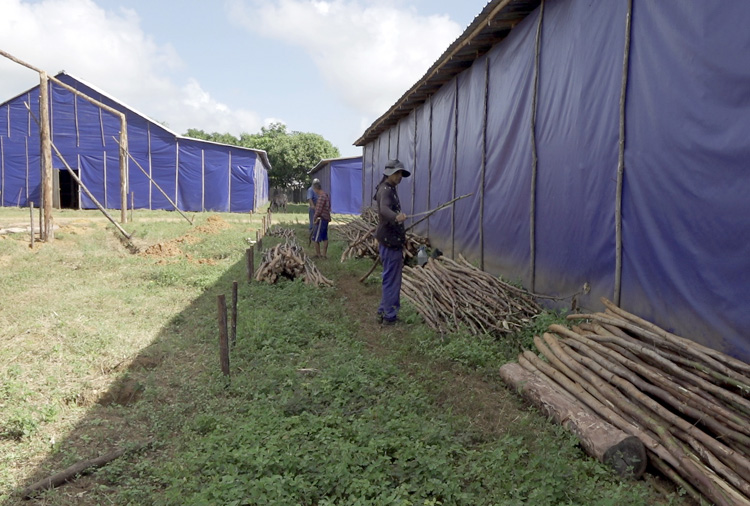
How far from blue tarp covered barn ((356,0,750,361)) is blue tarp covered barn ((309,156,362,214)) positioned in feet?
69.9

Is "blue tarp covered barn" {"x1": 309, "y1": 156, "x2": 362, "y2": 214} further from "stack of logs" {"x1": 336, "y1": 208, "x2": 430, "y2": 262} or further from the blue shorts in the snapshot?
the blue shorts

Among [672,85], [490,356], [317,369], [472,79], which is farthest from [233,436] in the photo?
[472,79]

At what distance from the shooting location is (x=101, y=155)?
26.3m

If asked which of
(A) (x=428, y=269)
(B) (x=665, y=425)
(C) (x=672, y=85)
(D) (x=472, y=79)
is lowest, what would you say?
(B) (x=665, y=425)

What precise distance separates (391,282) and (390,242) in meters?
0.54

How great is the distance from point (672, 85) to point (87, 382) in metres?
5.92

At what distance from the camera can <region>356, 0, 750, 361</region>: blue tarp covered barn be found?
396 cm

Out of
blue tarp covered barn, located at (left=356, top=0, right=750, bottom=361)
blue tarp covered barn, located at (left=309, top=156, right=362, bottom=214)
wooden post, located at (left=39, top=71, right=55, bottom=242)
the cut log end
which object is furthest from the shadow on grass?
blue tarp covered barn, located at (left=309, top=156, right=362, bottom=214)

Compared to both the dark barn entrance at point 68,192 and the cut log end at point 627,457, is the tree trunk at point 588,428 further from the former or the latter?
the dark barn entrance at point 68,192

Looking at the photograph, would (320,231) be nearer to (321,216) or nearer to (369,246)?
(321,216)

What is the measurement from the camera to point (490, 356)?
18.2ft

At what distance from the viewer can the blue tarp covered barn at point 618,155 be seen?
3.96 metres

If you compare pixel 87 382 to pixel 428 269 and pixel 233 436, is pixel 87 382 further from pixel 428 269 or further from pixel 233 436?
pixel 428 269

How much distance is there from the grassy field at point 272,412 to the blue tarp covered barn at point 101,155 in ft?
67.0
